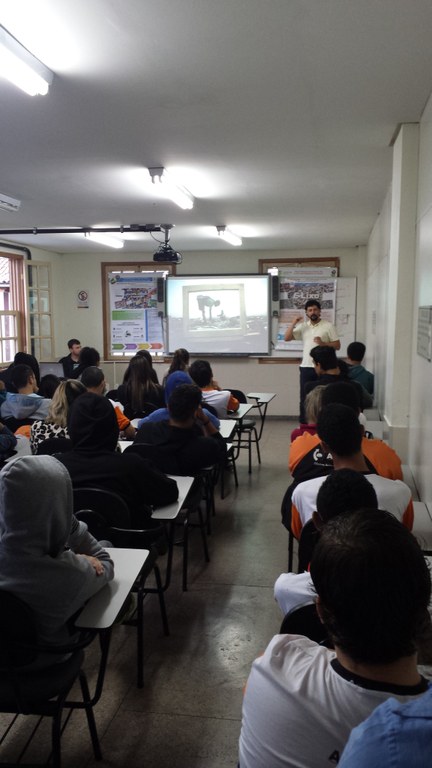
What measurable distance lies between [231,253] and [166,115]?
6279 mm

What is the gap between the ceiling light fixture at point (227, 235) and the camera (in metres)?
7.10

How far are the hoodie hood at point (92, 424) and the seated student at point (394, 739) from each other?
2.13 metres

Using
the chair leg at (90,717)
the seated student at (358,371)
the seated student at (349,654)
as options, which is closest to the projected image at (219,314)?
the seated student at (358,371)

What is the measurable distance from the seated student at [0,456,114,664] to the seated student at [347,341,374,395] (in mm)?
4410

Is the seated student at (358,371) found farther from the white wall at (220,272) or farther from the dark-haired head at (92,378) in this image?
the white wall at (220,272)

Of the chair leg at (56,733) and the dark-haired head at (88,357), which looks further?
the dark-haired head at (88,357)

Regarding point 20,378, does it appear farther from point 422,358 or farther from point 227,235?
point 227,235

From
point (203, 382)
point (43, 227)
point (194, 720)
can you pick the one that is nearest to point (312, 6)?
point (194, 720)

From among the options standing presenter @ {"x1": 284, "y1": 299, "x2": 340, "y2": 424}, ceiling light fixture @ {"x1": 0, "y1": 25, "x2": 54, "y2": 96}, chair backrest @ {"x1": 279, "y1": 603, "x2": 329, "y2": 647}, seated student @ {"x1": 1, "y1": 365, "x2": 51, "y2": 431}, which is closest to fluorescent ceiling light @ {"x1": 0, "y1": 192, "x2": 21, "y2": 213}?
seated student @ {"x1": 1, "y1": 365, "x2": 51, "y2": 431}

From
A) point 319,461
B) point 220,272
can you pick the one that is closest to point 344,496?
point 319,461

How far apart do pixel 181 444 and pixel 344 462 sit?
131 cm

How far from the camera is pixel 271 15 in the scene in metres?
2.12

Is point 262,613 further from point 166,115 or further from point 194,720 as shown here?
point 166,115

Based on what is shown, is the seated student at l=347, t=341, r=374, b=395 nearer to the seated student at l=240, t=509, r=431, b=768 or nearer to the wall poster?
the wall poster
